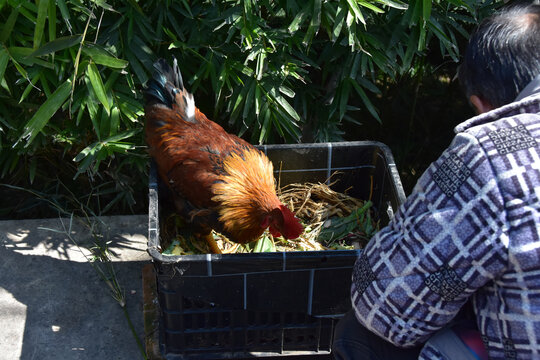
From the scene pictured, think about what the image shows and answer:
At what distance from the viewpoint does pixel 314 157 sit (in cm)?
287

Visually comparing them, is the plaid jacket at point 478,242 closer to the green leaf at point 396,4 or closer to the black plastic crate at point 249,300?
the black plastic crate at point 249,300

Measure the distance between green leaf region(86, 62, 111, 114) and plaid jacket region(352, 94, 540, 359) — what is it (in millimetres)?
1463

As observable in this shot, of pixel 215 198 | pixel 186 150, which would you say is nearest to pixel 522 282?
pixel 215 198

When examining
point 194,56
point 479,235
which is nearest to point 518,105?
point 479,235

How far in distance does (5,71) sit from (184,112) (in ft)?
2.71

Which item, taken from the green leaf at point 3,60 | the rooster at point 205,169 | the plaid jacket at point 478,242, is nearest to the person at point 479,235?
the plaid jacket at point 478,242

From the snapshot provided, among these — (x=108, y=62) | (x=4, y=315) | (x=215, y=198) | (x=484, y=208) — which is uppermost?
(x=108, y=62)

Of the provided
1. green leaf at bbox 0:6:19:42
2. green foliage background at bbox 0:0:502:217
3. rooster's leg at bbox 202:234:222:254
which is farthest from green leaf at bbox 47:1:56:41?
rooster's leg at bbox 202:234:222:254

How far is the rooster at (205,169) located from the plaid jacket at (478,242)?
0.97m

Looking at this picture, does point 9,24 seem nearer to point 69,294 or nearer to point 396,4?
point 69,294

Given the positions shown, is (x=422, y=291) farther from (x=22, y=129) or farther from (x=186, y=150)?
(x=22, y=129)

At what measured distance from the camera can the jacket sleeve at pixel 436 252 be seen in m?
1.38

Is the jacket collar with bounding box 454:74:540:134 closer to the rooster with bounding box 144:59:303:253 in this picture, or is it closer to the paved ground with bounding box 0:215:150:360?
the rooster with bounding box 144:59:303:253

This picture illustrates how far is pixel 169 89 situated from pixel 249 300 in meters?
1.10
